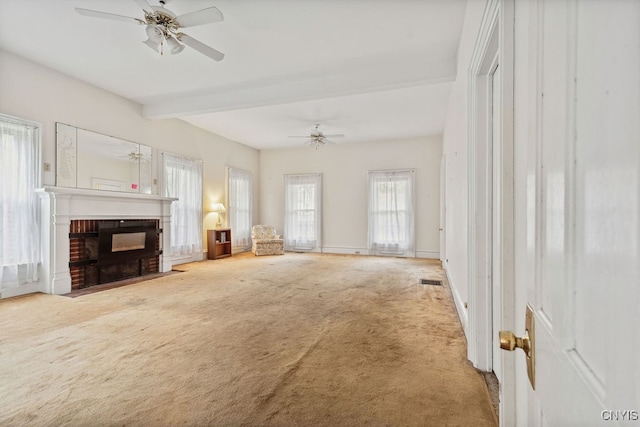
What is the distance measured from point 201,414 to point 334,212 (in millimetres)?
6730

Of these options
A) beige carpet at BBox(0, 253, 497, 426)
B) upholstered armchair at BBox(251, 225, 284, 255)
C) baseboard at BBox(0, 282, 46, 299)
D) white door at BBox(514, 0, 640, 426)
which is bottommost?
beige carpet at BBox(0, 253, 497, 426)

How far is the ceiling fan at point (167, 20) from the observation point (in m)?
2.49

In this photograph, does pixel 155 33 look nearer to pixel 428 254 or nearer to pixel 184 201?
pixel 184 201

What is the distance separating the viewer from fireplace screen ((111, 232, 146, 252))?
4676mm

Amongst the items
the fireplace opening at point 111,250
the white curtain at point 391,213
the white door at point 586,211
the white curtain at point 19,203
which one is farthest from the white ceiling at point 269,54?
the white door at point 586,211

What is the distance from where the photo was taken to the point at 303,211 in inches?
329

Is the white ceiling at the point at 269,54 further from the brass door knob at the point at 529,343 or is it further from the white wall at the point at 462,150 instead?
the brass door knob at the point at 529,343

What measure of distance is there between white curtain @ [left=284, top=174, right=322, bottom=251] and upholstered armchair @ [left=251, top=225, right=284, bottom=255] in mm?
636

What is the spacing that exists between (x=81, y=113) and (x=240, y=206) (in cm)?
408

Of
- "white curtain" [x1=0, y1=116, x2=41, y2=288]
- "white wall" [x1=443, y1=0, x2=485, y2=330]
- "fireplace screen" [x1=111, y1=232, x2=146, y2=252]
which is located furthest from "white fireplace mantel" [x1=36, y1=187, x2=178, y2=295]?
"white wall" [x1=443, y1=0, x2=485, y2=330]

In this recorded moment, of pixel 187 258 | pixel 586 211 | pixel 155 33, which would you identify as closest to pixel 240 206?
pixel 187 258

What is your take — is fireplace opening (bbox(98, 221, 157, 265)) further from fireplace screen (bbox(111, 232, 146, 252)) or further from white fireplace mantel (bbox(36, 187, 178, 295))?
white fireplace mantel (bbox(36, 187, 178, 295))

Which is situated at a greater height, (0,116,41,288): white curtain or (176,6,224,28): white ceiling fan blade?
(176,6,224,28): white ceiling fan blade

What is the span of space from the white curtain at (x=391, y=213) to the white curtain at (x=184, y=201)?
4.15 metres
